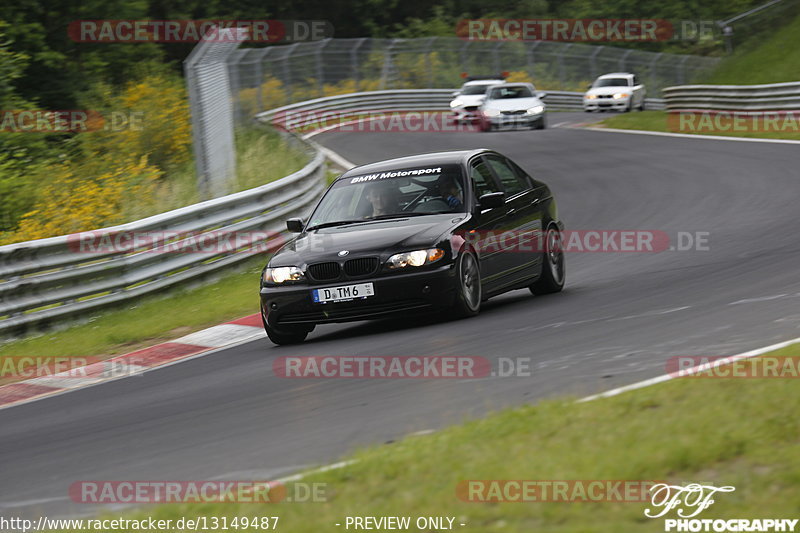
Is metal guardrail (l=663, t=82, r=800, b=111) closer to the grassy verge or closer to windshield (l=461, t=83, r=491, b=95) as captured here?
the grassy verge

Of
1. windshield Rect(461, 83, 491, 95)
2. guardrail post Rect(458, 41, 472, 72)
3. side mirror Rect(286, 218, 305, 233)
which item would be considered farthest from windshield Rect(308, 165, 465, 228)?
guardrail post Rect(458, 41, 472, 72)

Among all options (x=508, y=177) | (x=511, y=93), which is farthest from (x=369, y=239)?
(x=511, y=93)

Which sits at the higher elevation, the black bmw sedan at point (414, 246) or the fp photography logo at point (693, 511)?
the fp photography logo at point (693, 511)

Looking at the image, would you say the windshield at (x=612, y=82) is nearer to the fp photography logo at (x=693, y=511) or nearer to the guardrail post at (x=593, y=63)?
the guardrail post at (x=593, y=63)

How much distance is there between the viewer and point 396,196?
35.4ft

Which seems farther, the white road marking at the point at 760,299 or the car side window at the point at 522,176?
the car side window at the point at 522,176

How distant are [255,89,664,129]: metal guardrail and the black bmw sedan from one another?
2846 cm

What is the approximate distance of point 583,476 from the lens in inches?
192

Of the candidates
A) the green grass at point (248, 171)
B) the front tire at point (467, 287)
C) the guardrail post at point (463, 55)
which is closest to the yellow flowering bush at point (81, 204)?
the green grass at point (248, 171)

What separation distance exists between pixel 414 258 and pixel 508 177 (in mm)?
2204

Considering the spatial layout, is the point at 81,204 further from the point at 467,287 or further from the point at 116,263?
the point at 467,287

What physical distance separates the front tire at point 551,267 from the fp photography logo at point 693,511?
7.11 meters

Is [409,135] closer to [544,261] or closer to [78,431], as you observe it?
[544,261]

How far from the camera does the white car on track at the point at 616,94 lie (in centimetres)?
4434
